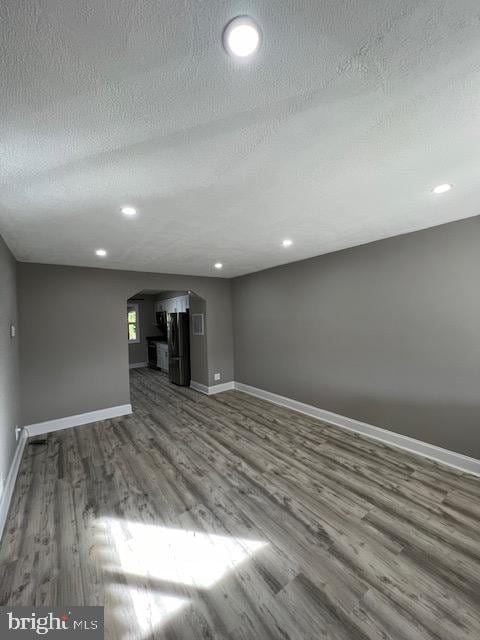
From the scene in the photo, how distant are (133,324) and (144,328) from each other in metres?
0.37

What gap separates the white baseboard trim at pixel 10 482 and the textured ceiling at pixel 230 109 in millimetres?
2343

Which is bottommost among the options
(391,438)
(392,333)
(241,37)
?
(391,438)

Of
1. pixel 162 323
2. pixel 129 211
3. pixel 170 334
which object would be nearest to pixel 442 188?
pixel 129 211

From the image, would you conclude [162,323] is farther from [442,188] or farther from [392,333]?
[442,188]

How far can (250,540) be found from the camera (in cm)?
191

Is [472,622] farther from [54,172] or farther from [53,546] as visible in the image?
[54,172]

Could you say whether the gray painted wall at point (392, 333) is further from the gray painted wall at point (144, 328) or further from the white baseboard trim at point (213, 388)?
the gray painted wall at point (144, 328)

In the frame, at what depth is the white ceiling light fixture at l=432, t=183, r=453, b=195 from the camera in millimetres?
1865

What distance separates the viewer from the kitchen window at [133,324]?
8.47 m

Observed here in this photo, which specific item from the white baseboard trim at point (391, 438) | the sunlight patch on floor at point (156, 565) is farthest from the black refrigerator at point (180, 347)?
the sunlight patch on floor at point (156, 565)

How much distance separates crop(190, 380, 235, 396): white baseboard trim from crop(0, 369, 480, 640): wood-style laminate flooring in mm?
2150

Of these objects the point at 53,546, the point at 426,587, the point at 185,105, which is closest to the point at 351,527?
the point at 426,587

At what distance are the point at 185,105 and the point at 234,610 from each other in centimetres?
254

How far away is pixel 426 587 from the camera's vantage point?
5.13 feet
